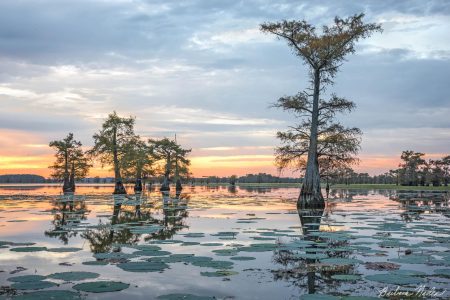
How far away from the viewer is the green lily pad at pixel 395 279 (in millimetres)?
7496

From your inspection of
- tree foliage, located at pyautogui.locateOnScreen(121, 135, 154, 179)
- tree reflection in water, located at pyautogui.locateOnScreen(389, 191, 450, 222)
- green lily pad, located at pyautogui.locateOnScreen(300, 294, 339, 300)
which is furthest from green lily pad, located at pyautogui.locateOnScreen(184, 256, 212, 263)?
tree foliage, located at pyautogui.locateOnScreen(121, 135, 154, 179)

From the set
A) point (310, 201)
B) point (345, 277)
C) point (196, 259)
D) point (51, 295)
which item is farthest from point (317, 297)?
point (310, 201)

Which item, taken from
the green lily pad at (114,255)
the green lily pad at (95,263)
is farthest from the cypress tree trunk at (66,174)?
the green lily pad at (95,263)

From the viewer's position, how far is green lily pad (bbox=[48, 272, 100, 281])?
25.4ft

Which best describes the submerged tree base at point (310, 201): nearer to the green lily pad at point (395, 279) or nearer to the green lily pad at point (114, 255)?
the green lily pad at point (114, 255)

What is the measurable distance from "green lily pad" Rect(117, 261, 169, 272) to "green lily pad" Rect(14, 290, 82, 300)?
200cm

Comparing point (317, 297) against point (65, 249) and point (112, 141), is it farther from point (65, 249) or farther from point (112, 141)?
point (112, 141)

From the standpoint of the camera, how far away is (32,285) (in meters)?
7.24

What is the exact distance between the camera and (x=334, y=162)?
31.7 m

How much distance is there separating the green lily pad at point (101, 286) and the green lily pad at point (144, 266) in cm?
126

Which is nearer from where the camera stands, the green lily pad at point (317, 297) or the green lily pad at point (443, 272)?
the green lily pad at point (317, 297)

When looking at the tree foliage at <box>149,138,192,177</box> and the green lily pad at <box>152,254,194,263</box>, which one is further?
the tree foliage at <box>149,138,192,177</box>

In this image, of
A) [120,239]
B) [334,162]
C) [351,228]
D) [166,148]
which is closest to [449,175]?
[166,148]

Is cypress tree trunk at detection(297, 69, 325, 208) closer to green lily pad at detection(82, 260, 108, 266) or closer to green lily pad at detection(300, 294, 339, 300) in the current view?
green lily pad at detection(82, 260, 108, 266)
